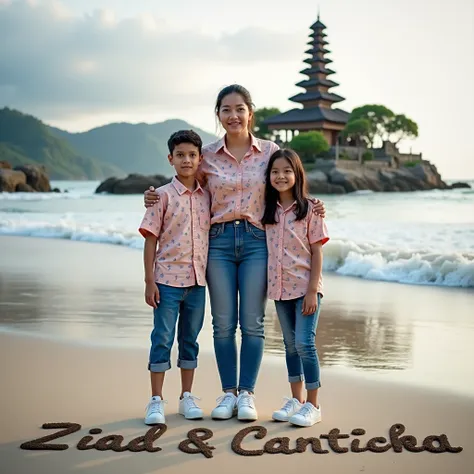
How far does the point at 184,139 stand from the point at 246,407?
1.33m

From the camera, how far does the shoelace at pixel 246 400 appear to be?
3115mm

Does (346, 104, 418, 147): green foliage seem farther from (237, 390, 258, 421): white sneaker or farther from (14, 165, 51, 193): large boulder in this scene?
(237, 390, 258, 421): white sneaker

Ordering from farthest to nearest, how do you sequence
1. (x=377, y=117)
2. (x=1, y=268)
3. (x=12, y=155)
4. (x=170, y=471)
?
(x=12, y=155) → (x=377, y=117) → (x=1, y=268) → (x=170, y=471)

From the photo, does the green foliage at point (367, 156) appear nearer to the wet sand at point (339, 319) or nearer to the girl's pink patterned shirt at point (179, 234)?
the wet sand at point (339, 319)

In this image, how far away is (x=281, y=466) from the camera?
102 inches

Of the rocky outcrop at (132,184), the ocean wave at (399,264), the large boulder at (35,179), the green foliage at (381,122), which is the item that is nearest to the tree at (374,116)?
the green foliage at (381,122)

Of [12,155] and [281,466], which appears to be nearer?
[281,466]

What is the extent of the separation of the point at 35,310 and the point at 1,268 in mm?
2993

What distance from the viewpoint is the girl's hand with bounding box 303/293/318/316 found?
3107 millimetres

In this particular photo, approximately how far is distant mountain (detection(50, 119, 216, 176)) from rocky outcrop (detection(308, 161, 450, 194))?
117128 mm

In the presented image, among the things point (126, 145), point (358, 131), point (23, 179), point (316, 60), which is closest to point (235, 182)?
point (23, 179)

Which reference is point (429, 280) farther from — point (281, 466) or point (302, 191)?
point (281, 466)

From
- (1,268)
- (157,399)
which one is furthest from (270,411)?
(1,268)

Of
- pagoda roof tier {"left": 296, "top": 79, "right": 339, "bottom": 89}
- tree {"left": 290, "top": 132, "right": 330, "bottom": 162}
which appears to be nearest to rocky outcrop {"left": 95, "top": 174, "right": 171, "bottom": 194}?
tree {"left": 290, "top": 132, "right": 330, "bottom": 162}
